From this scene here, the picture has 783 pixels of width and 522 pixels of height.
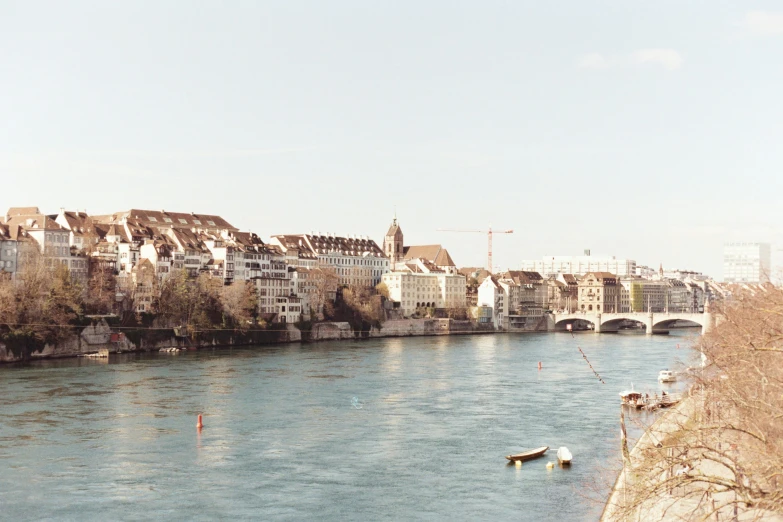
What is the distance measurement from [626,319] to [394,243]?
4136 centimetres

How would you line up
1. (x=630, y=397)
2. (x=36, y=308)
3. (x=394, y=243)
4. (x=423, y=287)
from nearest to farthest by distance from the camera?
(x=630, y=397)
(x=36, y=308)
(x=423, y=287)
(x=394, y=243)

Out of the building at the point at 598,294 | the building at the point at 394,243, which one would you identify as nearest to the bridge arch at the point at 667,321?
the building at the point at 598,294

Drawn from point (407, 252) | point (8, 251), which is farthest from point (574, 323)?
point (8, 251)

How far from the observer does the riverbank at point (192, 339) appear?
6719cm

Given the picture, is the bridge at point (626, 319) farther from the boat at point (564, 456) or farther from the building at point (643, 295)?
the boat at point (564, 456)

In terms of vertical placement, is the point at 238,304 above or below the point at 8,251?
below

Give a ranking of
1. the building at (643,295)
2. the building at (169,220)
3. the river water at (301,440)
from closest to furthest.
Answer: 1. the river water at (301,440)
2. the building at (169,220)
3. the building at (643,295)

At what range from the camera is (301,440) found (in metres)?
33.7

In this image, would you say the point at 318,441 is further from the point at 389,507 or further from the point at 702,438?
the point at 702,438

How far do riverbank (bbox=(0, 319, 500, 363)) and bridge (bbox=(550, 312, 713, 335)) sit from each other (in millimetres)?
22280

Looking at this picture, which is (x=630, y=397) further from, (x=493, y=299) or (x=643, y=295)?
(x=643, y=295)

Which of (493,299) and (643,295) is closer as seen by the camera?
(493,299)

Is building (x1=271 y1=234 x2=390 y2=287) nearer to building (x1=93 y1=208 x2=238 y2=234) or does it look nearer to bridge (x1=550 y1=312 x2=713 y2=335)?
building (x1=93 y1=208 x2=238 y2=234)

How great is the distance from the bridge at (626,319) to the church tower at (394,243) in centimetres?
2985
